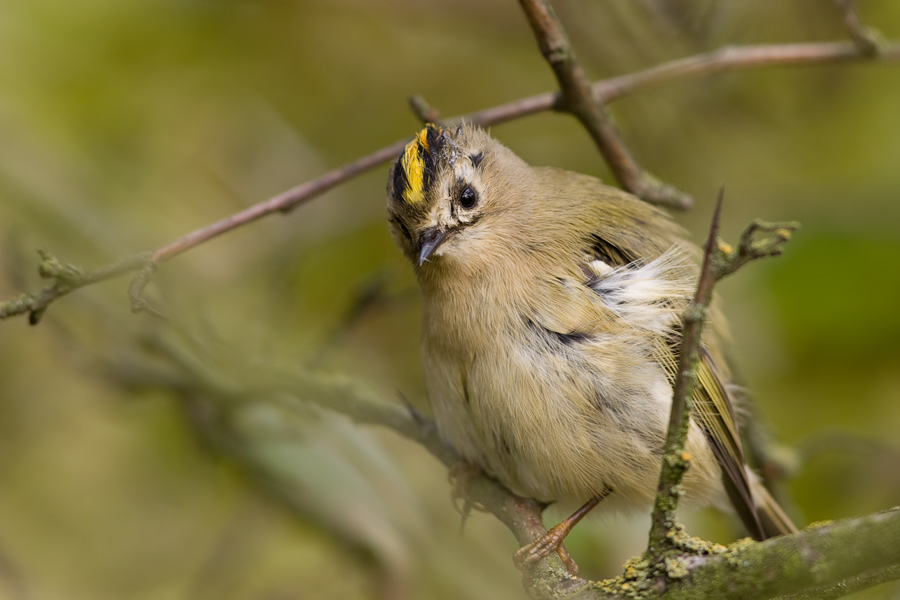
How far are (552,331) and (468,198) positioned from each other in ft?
2.17

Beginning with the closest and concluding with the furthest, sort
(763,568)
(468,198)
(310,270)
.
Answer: (763,568), (468,198), (310,270)

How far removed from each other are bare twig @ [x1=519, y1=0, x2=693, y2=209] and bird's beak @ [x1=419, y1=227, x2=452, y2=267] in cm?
66

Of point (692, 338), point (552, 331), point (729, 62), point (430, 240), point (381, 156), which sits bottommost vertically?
point (692, 338)

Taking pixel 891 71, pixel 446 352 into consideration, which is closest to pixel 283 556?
pixel 446 352

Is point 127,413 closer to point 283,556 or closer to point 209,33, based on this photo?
point 283,556

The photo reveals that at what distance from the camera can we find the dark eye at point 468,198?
3463 mm

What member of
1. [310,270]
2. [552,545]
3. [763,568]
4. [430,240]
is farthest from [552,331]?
[310,270]

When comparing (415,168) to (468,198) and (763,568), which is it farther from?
(763,568)

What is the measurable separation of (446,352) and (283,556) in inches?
89.9

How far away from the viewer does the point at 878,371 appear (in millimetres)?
4602

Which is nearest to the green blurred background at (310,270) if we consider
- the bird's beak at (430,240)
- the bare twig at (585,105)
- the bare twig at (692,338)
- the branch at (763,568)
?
the bird's beak at (430,240)

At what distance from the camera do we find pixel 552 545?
9.97ft

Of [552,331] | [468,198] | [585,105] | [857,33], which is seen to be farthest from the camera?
[857,33]

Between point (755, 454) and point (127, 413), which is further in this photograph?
point (127, 413)
